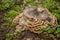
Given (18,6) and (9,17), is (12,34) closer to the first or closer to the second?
(9,17)

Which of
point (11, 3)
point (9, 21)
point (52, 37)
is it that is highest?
point (11, 3)

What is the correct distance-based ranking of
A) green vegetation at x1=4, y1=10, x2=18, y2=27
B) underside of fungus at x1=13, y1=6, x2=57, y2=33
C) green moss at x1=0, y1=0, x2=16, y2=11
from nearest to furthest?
1. underside of fungus at x1=13, y1=6, x2=57, y2=33
2. green vegetation at x1=4, y1=10, x2=18, y2=27
3. green moss at x1=0, y1=0, x2=16, y2=11

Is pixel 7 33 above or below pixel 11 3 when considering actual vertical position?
below

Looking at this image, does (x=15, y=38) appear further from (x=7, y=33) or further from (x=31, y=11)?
(x=31, y=11)

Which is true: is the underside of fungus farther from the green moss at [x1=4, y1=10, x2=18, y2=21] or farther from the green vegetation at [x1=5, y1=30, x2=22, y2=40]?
the green moss at [x1=4, y1=10, x2=18, y2=21]

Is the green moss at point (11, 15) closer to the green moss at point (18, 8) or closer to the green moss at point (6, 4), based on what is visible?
the green moss at point (18, 8)

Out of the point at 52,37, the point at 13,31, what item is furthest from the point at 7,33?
the point at 52,37

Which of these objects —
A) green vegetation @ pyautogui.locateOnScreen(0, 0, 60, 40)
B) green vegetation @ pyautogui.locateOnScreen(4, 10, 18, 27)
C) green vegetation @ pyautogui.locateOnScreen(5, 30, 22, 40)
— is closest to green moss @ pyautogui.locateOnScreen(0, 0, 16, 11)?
green vegetation @ pyautogui.locateOnScreen(0, 0, 60, 40)

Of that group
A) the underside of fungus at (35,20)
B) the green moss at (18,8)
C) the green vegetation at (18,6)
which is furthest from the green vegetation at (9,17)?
the underside of fungus at (35,20)
